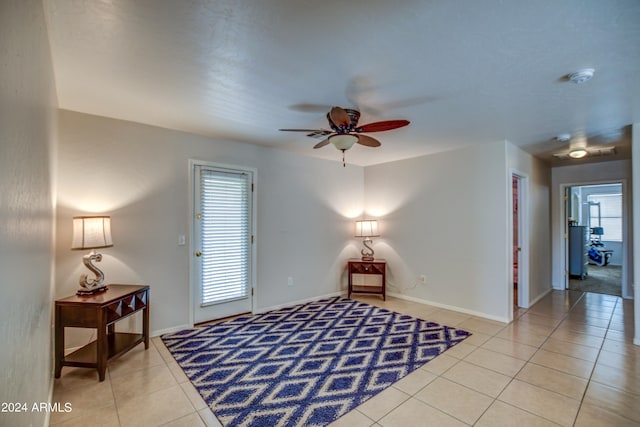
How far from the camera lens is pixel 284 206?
4500mm

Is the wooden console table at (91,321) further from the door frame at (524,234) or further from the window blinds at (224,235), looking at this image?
the door frame at (524,234)

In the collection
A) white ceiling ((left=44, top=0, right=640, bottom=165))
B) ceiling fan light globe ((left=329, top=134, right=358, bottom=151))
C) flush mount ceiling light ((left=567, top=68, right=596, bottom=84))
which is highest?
white ceiling ((left=44, top=0, right=640, bottom=165))

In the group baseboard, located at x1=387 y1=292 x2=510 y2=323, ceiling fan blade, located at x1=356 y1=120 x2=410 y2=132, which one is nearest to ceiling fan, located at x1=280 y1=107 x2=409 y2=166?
ceiling fan blade, located at x1=356 y1=120 x2=410 y2=132

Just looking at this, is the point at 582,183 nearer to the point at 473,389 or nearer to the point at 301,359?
the point at 473,389

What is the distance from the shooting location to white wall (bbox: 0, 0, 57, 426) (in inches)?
36.8

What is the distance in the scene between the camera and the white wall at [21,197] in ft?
3.07

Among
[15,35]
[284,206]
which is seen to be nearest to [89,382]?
[15,35]

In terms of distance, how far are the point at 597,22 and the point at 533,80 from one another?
654mm

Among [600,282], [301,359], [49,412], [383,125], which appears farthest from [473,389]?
[600,282]

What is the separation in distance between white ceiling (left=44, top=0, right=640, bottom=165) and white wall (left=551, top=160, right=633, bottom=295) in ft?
9.00

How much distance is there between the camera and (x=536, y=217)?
16.2 ft

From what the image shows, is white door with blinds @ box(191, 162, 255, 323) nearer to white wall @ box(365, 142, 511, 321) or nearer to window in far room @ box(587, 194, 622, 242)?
white wall @ box(365, 142, 511, 321)

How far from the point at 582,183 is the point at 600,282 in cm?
252

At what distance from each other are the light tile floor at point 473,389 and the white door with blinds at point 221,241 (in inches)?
33.1
